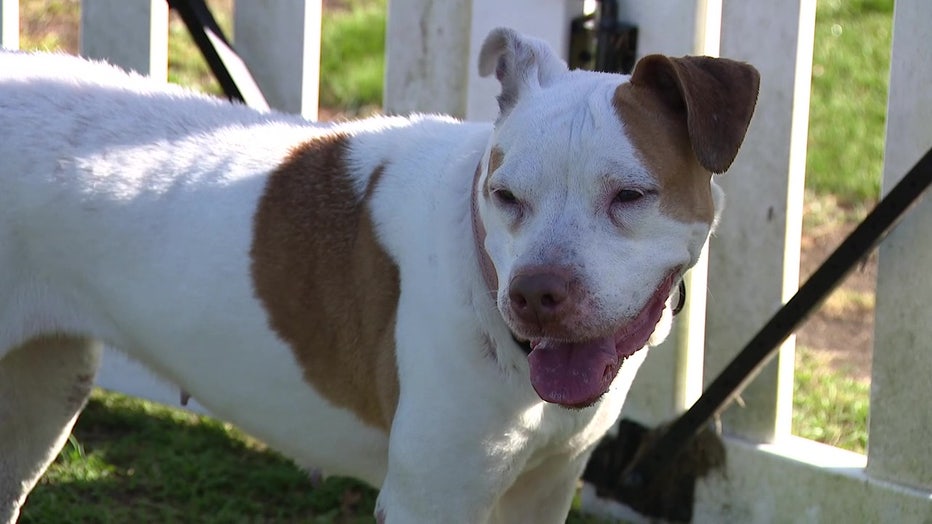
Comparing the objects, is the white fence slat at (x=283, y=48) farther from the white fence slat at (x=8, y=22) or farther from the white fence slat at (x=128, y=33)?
the white fence slat at (x=8, y=22)

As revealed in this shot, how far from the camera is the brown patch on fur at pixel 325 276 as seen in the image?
3.42 meters

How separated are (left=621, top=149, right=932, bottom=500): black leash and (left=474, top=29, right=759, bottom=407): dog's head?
2.90 ft

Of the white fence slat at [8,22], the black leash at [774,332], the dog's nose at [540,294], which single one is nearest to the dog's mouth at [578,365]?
the dog's nose at [540,294]

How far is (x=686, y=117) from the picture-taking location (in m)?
3.04

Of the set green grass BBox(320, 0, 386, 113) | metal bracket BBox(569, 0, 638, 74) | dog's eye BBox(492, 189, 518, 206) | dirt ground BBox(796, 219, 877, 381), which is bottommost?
dirt ground BBox(796, 219, 877, 381)

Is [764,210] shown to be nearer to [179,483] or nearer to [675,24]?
[675,24]

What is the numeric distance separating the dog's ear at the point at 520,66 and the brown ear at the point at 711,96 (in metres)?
0.25

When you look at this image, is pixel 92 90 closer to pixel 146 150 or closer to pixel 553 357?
pixel 146 150

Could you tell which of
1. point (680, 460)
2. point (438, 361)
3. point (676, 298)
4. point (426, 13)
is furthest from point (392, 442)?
point (426, 13)

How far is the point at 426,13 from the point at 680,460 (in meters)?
1.60

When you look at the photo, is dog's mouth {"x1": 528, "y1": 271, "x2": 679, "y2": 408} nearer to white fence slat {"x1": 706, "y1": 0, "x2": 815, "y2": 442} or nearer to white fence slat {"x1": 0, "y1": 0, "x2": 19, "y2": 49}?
white fence slat {"x1": 706, "y1": 0, "x2": 815, "y2": 442}

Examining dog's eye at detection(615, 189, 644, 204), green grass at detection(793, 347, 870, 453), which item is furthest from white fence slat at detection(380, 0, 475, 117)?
dog's eye at detection(615, 189, 644, 204)

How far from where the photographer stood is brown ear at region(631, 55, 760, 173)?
2951mm

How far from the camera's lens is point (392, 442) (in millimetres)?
3297
